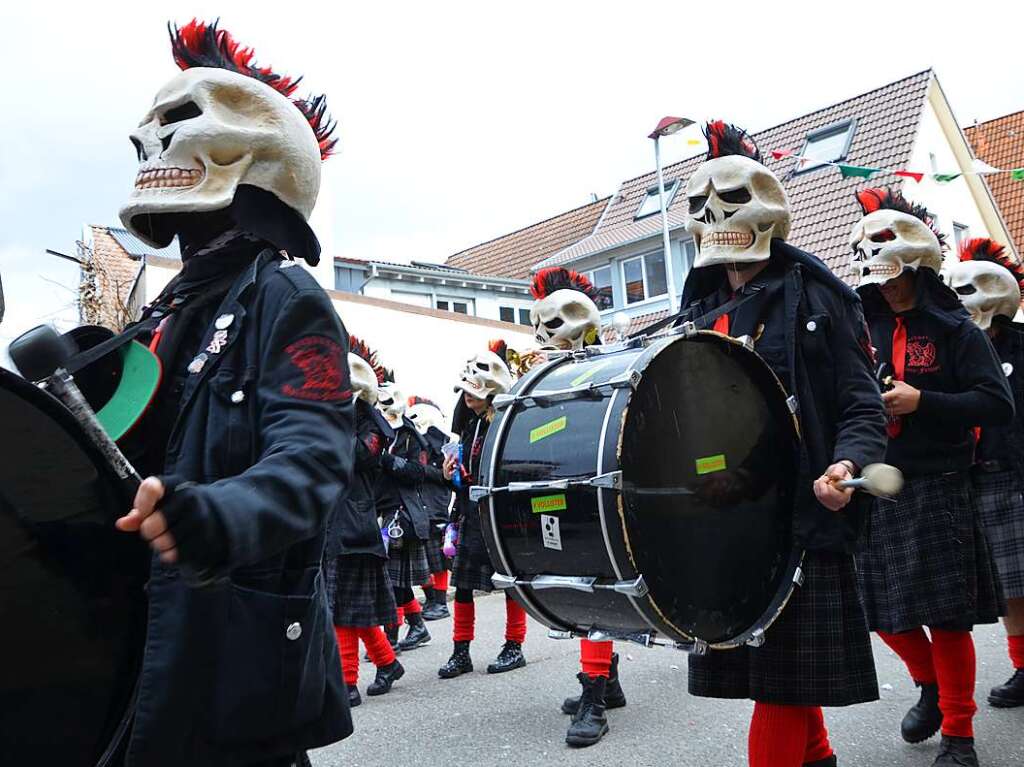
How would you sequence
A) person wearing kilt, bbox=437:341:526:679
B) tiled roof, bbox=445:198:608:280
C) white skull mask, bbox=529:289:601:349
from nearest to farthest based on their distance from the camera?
white skull mask, bbox=529:289:601:349, person wearing kilt, bbox=437:341:526:679, tiled roof, bbox=445:198:608:280

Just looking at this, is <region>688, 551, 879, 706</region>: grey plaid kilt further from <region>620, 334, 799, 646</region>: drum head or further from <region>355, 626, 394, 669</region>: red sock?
<region>355, 626, 394, 669</region>: red sock

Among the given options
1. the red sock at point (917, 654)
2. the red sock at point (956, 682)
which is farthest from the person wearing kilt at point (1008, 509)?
the red sock at point (956, 682)

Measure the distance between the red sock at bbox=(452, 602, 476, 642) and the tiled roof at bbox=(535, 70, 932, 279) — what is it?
43.0 ft

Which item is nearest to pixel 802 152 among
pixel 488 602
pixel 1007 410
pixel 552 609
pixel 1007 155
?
pixel 1007 155

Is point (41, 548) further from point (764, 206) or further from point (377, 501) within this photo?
point (377, 501)

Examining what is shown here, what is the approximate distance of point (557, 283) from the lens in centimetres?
630

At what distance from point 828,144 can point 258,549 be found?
2223 cm

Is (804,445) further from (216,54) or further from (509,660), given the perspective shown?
(509,660)

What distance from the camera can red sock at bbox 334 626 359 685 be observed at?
220 inches

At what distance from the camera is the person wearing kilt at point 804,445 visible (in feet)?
8.98

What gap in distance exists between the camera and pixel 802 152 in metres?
21.9

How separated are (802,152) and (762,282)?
20.2 metres

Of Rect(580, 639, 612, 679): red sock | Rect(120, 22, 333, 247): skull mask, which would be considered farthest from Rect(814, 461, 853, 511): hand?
Rect(580, 639, 612, 679): red sock

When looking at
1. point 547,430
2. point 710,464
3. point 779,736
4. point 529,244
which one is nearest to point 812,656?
point 779,736
